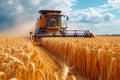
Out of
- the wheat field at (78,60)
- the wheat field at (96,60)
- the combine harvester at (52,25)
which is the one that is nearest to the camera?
the wheat field at (78,60)

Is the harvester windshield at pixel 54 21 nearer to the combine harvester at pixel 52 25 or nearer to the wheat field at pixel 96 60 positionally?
the combine harvester at pixel 52 25

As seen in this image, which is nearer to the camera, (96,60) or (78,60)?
(96,60)

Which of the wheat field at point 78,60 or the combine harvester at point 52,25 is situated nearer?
the wheat field at point 78,60

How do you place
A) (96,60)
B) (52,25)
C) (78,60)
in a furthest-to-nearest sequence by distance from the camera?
(52,25) → (78,60) → (96,60)

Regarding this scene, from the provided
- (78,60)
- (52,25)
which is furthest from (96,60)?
(52,25)

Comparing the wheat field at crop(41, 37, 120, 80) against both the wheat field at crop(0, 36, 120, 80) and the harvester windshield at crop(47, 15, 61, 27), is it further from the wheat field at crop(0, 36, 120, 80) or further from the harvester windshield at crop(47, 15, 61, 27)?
the harvester windshield at crop(47, 15, 61, 27)

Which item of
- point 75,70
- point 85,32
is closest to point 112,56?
point 75,70

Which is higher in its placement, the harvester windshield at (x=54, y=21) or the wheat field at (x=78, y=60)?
the harvester windshield at (x=54, y=21)

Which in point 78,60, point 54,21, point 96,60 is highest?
point 54,21

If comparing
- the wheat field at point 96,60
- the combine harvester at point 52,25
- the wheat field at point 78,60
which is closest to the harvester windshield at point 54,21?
the combine harvester at point 52,25

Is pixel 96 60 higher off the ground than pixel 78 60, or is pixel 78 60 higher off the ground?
pixel 96 60

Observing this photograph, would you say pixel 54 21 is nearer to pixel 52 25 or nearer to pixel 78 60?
pixel 52 25

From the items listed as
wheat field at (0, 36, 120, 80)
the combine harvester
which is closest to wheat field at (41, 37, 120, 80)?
wheat field at (0, 36, 120, 80)

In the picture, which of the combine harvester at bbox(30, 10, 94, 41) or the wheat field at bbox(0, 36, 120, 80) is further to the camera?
the combine harvester at bbox(30, 10, 94, 41)
